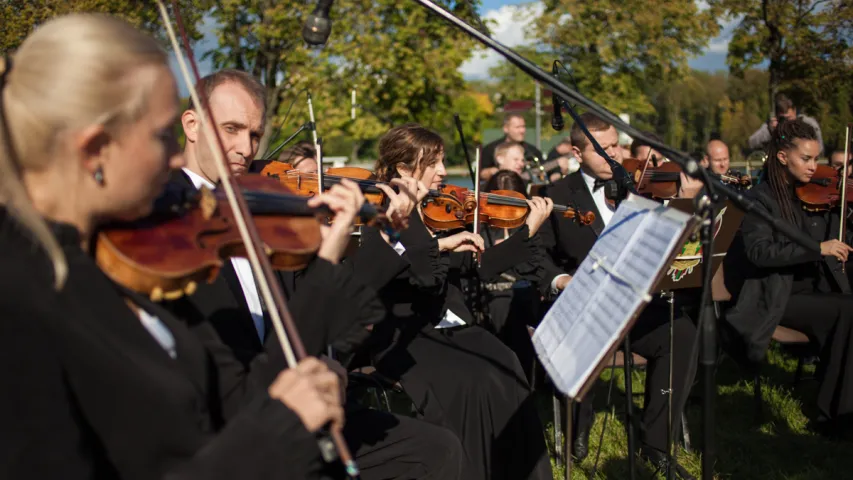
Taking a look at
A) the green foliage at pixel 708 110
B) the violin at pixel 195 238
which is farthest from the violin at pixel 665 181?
the green foliage at pixel 708 110

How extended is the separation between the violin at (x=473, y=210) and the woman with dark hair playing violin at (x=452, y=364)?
1.24 ft

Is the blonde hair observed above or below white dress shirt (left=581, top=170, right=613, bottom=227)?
above

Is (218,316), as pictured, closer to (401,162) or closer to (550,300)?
(401,162)

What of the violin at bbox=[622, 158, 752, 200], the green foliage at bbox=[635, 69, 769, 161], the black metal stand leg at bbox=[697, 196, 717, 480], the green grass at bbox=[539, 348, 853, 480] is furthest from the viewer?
the green foliage at bbox=[635, 69, 769, 161]

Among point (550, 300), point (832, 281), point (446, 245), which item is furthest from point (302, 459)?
point (832, 281)

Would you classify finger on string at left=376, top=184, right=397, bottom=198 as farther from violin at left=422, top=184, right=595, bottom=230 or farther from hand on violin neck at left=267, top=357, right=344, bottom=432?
hand on violin neck at left=267, top=357, right=344, bottom=432

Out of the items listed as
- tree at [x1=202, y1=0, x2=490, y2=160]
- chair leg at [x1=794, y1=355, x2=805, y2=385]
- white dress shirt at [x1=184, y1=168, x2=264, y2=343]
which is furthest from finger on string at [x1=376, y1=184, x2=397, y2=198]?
tree at [x1=202, y1=0, x2=490, y2=160]

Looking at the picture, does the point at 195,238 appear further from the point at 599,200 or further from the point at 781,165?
the point at 781,165

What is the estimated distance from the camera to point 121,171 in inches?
58.3

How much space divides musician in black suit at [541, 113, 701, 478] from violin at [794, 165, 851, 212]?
3.05ft

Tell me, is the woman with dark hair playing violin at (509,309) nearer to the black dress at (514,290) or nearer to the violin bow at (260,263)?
the black dress at (514,290)

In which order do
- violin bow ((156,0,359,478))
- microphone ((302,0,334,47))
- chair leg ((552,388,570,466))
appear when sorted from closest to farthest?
violin bow ((156,0,359,478))
microphone ((302,0,334,47))
chair leg ((552,388,570,466))

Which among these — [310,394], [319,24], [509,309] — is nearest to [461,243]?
[509,309]

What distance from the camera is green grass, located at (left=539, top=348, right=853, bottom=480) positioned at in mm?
4121
